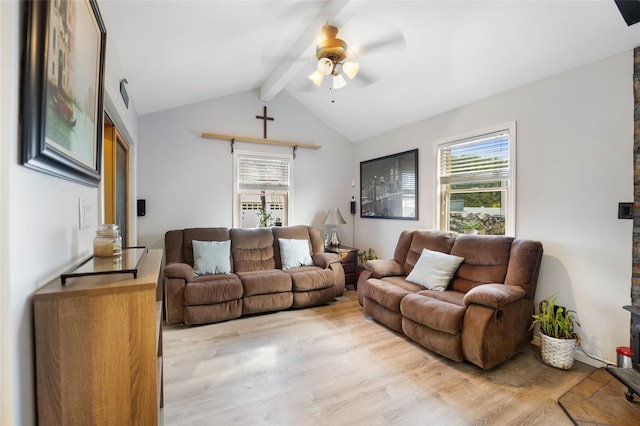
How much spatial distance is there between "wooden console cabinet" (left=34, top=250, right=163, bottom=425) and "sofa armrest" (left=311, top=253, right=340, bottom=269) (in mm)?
3116

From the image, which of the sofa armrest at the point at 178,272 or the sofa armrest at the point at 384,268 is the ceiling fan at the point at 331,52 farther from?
the sofa armrest at the point at 178,272

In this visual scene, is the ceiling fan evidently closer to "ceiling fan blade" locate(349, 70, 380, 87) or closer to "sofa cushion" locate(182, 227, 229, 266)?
"ceiling fan blade" locate(349, 70, 380, 87)

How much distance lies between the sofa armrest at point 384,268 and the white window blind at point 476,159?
1.25 meters

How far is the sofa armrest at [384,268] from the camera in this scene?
3.53 metres

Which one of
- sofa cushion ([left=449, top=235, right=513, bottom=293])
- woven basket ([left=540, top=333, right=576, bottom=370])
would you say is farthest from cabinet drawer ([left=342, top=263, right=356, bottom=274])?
woven basket ([left=540, top=333, right=576, bottom=370])

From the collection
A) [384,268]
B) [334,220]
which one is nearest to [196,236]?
[334,220]

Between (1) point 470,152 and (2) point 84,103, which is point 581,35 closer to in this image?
(1) point 470,152

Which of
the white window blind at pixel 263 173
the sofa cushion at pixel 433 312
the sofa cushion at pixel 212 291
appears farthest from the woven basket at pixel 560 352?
the white window blind at pixel 263 173

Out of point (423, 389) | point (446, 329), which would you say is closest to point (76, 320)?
point (423, 389)

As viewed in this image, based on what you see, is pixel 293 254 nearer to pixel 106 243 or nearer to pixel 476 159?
pixel 476 159

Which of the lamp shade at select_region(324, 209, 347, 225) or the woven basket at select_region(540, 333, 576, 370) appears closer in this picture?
the woven basket at select_region(540, 333, 576, 370)

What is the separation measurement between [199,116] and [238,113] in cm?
56

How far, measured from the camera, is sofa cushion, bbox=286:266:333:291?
3658 mm

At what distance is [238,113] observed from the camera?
4.45 metres
